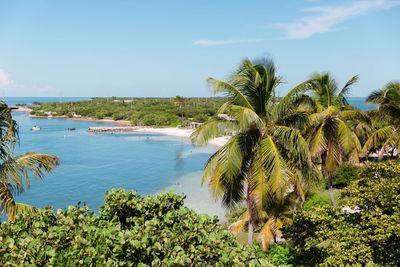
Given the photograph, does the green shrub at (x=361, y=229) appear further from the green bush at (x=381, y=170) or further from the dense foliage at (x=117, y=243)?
the dense foliage at (x=117, y=243)

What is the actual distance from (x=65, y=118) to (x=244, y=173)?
145 meters

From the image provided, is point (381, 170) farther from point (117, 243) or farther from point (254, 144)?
point (117, 243)

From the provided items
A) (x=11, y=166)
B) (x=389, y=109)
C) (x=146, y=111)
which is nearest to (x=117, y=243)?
(x=11, y=166)

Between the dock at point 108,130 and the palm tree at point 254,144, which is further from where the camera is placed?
the dock at point 108,130

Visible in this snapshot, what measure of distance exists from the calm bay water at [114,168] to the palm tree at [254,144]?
2435 cm

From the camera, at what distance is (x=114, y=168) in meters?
57.8

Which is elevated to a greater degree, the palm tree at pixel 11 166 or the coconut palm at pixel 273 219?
the palm tree at pixel 11 166

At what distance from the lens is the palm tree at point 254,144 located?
10.3 m

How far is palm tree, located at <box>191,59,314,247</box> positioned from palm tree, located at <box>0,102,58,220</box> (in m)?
4.31

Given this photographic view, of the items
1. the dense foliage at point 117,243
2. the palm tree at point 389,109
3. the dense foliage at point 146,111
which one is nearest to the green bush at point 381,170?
the dense foliage at point 117,243

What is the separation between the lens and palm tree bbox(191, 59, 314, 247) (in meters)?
10.3

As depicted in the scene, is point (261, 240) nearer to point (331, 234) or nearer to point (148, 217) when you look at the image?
point (331, 234)

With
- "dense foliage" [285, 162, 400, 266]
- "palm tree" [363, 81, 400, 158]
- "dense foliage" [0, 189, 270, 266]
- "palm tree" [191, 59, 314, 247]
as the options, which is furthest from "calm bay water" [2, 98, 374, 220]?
"dense foliage" [0, 189, 270, 266]

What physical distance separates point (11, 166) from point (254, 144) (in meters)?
6.49
